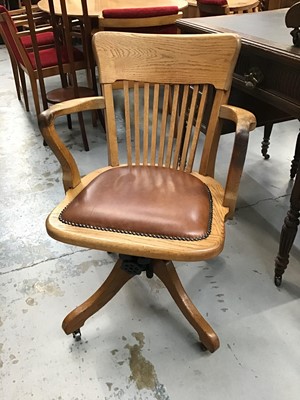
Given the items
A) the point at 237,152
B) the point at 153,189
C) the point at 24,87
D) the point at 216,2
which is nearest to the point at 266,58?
the point at 237,152

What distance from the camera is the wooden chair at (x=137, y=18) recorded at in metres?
2.26

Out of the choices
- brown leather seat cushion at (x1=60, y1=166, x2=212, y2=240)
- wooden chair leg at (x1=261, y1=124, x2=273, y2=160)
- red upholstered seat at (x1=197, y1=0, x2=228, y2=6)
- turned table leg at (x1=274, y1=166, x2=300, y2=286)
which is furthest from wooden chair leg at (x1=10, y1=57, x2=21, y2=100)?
turned table leg at (x1=274, y1=166, x2=300, y2=286)

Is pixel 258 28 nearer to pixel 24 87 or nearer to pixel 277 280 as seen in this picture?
pixel 277 280

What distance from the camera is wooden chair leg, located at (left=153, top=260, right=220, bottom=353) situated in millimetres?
1229

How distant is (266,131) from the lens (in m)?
2.26

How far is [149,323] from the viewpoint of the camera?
1359 millimetres

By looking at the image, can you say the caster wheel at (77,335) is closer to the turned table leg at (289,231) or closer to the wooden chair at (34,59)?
the turned table leg at (289,231)

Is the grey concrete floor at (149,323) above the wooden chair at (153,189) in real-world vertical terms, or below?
below

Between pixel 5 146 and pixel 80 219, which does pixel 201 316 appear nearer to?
pixel 80 219

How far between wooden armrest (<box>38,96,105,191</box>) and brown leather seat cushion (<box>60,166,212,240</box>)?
0.22ft

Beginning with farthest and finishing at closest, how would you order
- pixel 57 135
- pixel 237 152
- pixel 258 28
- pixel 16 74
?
pixel 16 74 → pixel 258 28 → pixel 57 135 → pixel 237 152

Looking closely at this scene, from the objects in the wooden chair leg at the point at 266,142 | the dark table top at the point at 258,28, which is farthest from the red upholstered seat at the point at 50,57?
the wooden chair leg at the point at 266,142

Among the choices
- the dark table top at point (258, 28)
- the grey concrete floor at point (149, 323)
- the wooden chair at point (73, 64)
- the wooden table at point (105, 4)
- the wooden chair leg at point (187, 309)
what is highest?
the dark table top at point (258, 28)

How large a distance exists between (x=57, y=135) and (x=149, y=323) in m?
0.74
